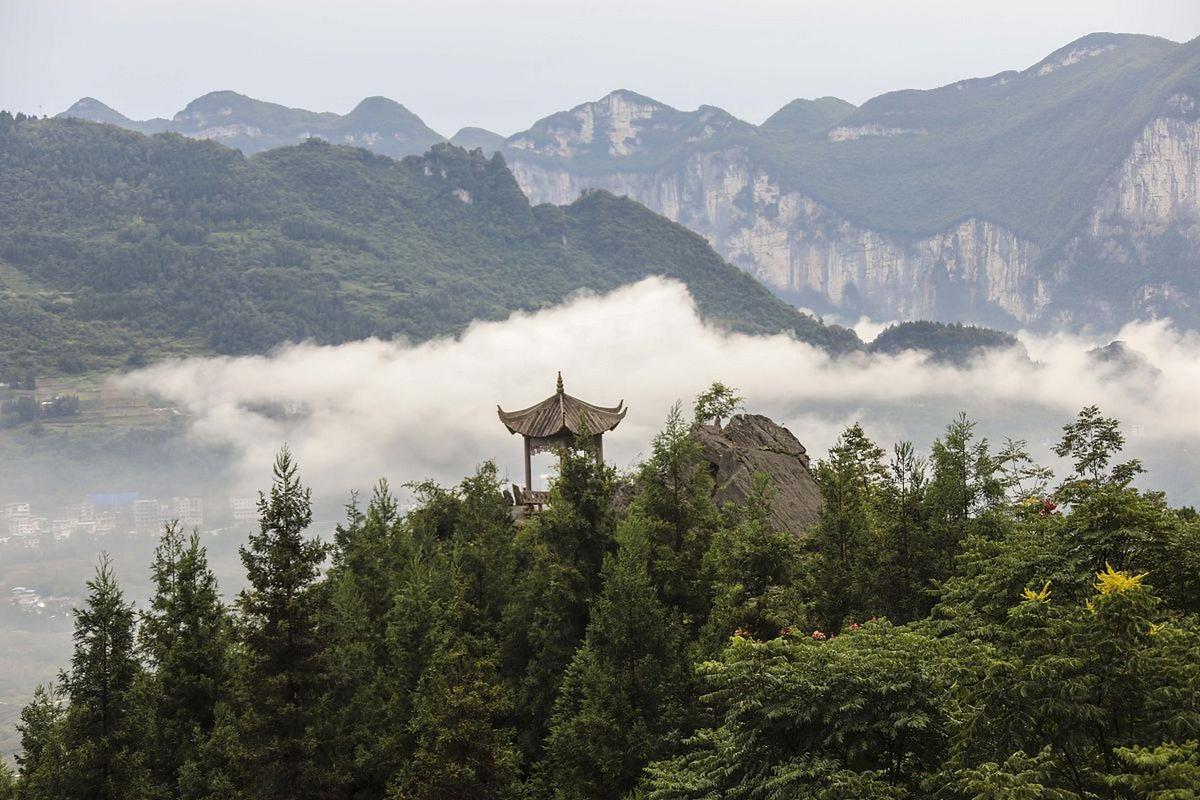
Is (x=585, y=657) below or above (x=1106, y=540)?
below

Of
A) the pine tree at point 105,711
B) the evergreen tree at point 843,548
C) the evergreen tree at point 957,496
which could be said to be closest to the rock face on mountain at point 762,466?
the evergreen tree at point 843,548

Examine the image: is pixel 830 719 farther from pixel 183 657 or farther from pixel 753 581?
pixel 183 657

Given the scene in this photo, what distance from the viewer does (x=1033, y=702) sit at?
14031mm

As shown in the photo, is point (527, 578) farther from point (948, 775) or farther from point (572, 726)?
point (948, 775)

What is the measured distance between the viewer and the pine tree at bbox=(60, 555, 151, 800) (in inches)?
1101

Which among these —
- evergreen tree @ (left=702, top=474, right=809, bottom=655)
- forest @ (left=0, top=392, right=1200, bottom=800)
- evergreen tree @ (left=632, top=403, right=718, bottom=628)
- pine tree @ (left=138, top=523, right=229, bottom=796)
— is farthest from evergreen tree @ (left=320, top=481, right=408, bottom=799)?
evergreen tree @ (left=702, top=474, right=809, bottom=655)

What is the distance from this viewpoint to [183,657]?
31797mm

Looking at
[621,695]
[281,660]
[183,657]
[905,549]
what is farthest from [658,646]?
[183,657]

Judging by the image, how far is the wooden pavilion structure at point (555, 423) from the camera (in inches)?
1665

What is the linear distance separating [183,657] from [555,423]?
16344mm

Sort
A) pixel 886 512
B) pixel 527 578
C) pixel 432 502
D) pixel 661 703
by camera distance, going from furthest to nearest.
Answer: pixel 432 502, pixel 527 578, pixel 886 512, pixel 661 703

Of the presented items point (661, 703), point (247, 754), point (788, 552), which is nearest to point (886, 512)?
point (788, 552)

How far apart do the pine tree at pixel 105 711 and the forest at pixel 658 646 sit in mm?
77

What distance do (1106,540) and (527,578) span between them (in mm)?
17278
